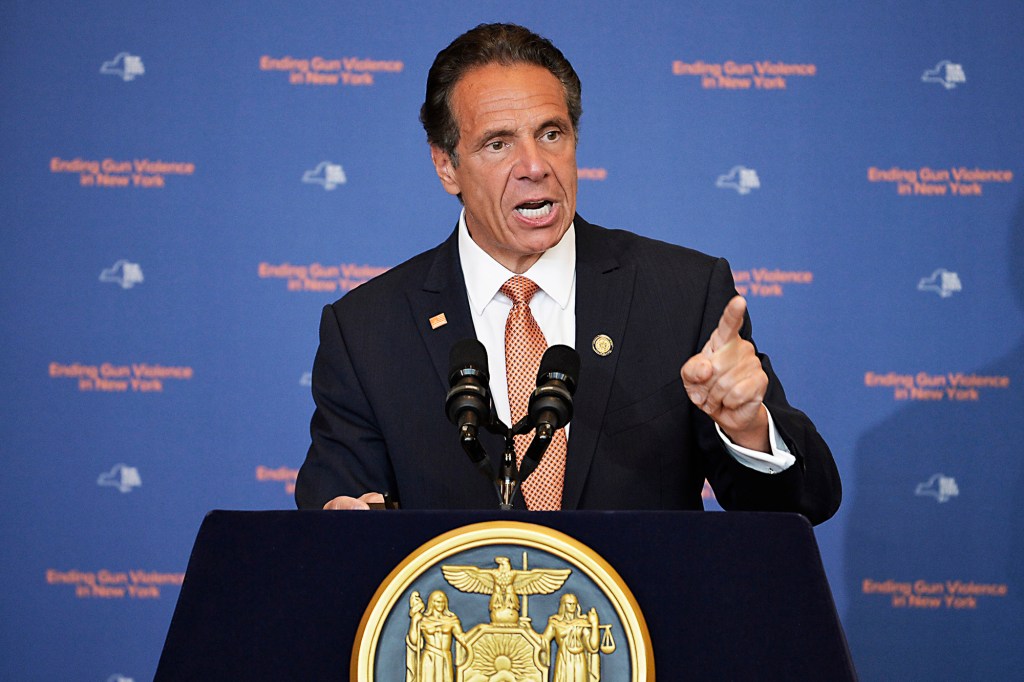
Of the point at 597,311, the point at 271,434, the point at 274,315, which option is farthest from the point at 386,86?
the point at 597,311

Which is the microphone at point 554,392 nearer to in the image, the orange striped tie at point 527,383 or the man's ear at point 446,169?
the orange striped tie at point 527,383

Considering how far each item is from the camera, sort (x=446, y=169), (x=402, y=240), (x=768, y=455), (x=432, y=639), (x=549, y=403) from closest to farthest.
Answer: (x=432, y=639)
(x=549, y=403)
(x=768, y=455)
(x=446, y=169)
(x=402, y=240)

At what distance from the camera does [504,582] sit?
114cm

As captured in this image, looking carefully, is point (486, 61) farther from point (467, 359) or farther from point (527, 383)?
point (467, 359)

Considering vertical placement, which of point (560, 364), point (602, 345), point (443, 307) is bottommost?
point (560, 364)

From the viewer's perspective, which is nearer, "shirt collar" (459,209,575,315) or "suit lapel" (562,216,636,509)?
"suit lapel" (562,216,636,509)

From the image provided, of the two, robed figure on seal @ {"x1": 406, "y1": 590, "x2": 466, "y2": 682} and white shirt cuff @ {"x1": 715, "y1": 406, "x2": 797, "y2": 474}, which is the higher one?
white shirt cuff @ {"x1": 715, "y1": 406, "x2": 797, "y2": 474}

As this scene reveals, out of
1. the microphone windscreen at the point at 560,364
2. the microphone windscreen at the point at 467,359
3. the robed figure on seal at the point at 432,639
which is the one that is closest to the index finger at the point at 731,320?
the microphone windscreen at the point at 560,364

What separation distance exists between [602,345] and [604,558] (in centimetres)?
94

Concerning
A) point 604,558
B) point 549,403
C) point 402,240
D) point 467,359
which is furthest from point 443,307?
point 402,240

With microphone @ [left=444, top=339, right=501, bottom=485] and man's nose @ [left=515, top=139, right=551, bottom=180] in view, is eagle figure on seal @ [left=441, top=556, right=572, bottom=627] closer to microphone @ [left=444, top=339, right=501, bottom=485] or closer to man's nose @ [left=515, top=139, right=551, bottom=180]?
microphone @ [left=444, top=339, right=501, bottom=485]

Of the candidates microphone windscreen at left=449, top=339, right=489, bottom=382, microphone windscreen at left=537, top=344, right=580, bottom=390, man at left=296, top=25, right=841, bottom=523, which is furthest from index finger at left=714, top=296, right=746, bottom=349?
man at left=296, top=25, right=841, bottom=523

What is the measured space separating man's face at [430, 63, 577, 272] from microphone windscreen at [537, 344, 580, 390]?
2.42 ft

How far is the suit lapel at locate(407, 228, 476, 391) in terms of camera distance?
7.02 ft
